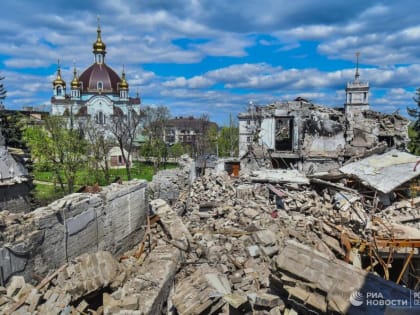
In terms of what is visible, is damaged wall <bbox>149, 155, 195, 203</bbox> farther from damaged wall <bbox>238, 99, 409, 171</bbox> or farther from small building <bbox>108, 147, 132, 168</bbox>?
small building <bbox>108, 147, 132, 168</bbox>

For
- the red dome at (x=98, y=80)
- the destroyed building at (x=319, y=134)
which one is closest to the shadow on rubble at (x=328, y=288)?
the destroyed building at (x=319, y=134)

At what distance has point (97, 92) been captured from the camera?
53.4 metres

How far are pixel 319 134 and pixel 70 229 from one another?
15682mm

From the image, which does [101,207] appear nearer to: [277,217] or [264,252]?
[264,252]

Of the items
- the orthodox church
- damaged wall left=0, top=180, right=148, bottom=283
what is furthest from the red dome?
damaged wall left=0, top=180, right=148, bottom=283

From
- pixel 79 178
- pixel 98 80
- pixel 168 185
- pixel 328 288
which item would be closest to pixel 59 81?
pixel 98 80

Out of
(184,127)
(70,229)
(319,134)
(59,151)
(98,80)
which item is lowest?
(70,229)

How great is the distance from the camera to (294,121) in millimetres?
19578

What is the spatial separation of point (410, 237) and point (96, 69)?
5525cm

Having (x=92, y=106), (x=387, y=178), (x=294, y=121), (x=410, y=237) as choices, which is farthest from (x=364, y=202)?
(x=92, y=106)

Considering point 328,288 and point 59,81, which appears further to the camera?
point 59,81

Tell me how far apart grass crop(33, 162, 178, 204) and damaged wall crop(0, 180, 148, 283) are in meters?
6.50

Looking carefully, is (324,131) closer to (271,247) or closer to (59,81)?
(271,247)

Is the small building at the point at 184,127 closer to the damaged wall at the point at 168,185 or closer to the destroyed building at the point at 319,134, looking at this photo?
the destroyed building at the point at 319,134
